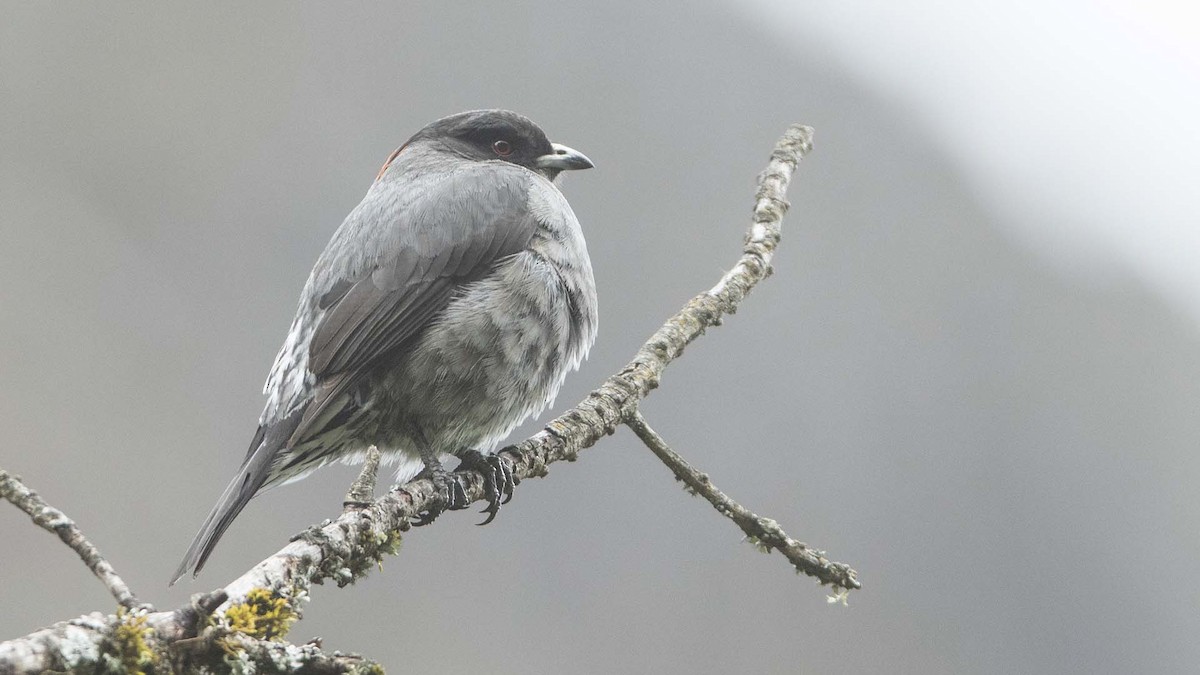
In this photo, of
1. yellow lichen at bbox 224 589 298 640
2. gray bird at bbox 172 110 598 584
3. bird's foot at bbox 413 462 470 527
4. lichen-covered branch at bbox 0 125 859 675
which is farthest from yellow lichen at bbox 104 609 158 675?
gray bird at bbox 172 110 598 584

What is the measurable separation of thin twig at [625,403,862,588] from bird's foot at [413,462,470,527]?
2.29ft

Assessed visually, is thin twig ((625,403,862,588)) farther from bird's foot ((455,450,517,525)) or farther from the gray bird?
the gray bird

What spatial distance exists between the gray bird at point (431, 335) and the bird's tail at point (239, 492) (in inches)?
0.4

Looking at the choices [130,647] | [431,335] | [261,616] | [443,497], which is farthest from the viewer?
[431,335]

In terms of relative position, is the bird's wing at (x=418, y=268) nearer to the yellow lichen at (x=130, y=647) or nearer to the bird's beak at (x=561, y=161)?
the bird's beak at (x=561, y=161)

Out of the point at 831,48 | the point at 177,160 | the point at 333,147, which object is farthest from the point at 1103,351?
the point at 177,160

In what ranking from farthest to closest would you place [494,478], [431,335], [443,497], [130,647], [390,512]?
[431,335]
[494,478]
[443,497]
[390,512]
[130,647]

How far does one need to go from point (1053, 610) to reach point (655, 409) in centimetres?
642

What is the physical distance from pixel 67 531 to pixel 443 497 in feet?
5.67

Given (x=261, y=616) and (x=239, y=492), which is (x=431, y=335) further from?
(x=261, y=616)

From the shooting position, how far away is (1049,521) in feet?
57.0

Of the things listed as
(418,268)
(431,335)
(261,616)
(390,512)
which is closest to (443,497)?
(390,512)

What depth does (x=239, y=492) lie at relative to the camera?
400 centimetres

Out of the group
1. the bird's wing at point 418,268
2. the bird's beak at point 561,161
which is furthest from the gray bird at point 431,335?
the bird's beak at point 561,161
